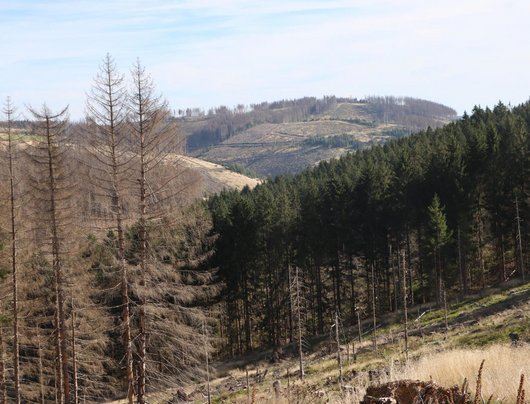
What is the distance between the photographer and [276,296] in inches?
1799

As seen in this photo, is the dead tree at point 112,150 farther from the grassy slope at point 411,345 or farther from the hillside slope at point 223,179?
the hillside slope at point 223,179

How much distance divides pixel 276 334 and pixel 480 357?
128ft

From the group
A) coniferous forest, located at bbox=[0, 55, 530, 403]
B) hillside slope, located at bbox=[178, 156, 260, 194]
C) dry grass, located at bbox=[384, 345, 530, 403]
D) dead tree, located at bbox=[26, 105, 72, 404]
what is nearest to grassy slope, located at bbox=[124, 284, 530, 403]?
dry grass, located at bbox=[384, 345, 530, 403]

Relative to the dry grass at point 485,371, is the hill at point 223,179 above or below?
above

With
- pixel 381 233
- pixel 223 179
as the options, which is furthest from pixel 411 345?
pixel 223 179

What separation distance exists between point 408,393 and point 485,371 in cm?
204

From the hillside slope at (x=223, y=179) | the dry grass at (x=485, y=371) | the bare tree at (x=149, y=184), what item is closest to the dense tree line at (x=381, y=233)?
the bare tree at (x=149, y=184)

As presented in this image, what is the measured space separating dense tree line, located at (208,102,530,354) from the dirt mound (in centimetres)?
3435

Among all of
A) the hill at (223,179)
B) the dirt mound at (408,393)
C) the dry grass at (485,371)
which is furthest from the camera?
the hill at (223,179)

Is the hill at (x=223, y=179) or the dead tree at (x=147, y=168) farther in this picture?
the hill at (x=223, y=179)

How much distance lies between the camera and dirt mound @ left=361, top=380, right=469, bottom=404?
18.4ft

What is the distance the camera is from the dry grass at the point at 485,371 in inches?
250

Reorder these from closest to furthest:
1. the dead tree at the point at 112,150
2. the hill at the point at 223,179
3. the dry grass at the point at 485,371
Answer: the dry grass at the point at 485,371 → the dead tree at the point at 112,150 → the hill at the point at 223,179

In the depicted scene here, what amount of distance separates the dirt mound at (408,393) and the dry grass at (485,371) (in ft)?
2.25
